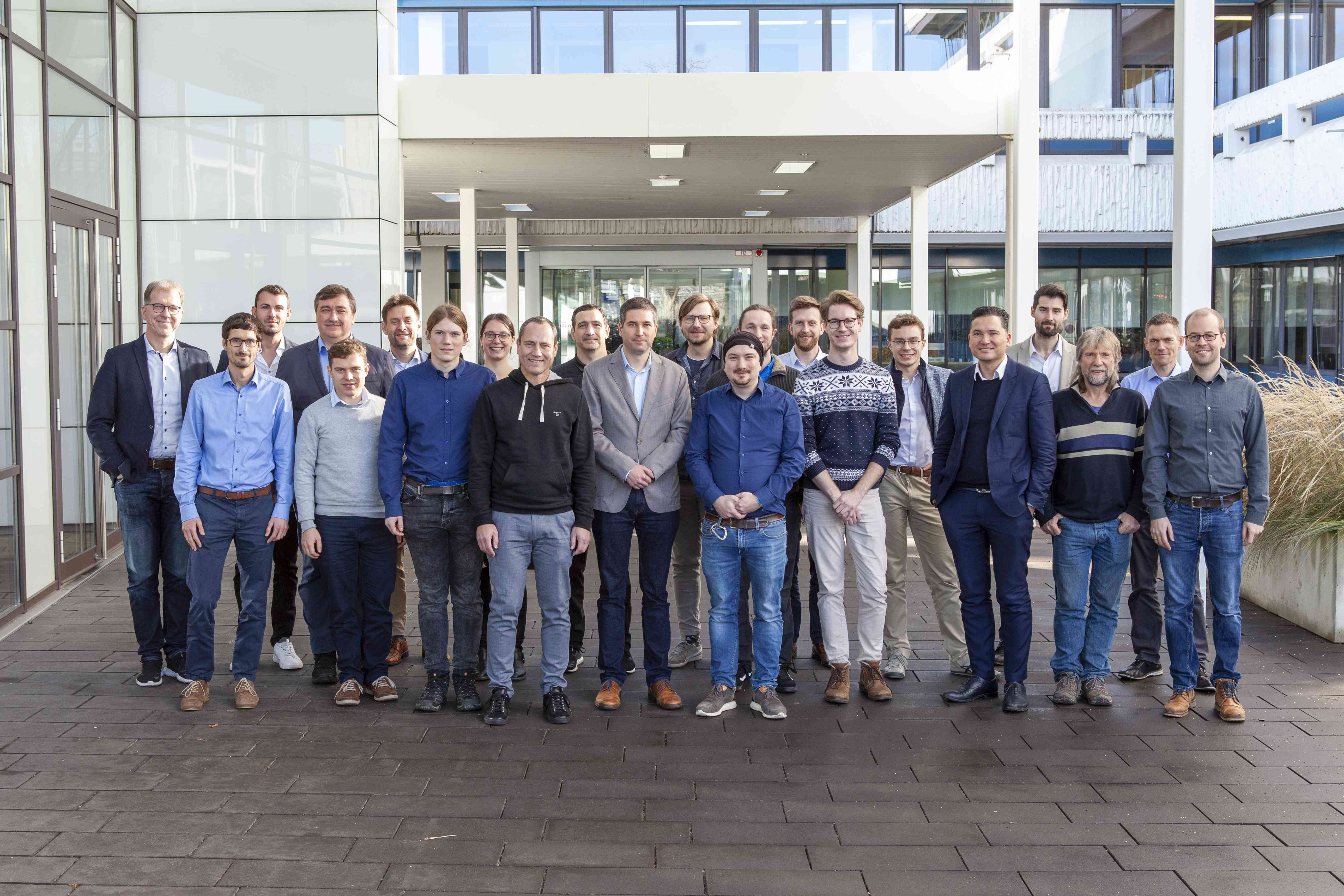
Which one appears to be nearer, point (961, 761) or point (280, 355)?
point (961, 761)

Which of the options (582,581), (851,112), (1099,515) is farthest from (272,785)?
(851,112)

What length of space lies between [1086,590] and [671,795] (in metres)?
2.34

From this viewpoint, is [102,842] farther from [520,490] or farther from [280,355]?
[280,355]

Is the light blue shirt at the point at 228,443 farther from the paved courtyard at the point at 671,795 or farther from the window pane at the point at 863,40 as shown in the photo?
the window pane at the point at 863,40

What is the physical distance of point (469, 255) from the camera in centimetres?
1574

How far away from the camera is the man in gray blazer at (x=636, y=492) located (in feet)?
17.1

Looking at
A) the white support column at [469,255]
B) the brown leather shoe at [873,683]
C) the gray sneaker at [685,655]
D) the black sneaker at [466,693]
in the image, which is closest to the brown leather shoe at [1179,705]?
the brown leather shoe at [873,683]

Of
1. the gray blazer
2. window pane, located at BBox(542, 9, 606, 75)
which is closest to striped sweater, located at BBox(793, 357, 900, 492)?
the gray blazer

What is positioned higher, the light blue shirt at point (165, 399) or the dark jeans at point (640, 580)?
the light blue shirt at point (165, 399)

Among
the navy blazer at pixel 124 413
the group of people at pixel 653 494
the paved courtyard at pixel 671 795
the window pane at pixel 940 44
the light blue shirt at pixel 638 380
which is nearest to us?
the paved courtyard at pixel 671 795

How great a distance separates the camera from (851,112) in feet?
37.2

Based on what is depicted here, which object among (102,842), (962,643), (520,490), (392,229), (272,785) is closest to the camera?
(102,842)

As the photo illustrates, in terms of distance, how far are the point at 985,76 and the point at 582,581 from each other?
7.71 m

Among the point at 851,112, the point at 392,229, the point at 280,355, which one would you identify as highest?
the point at 851,112
